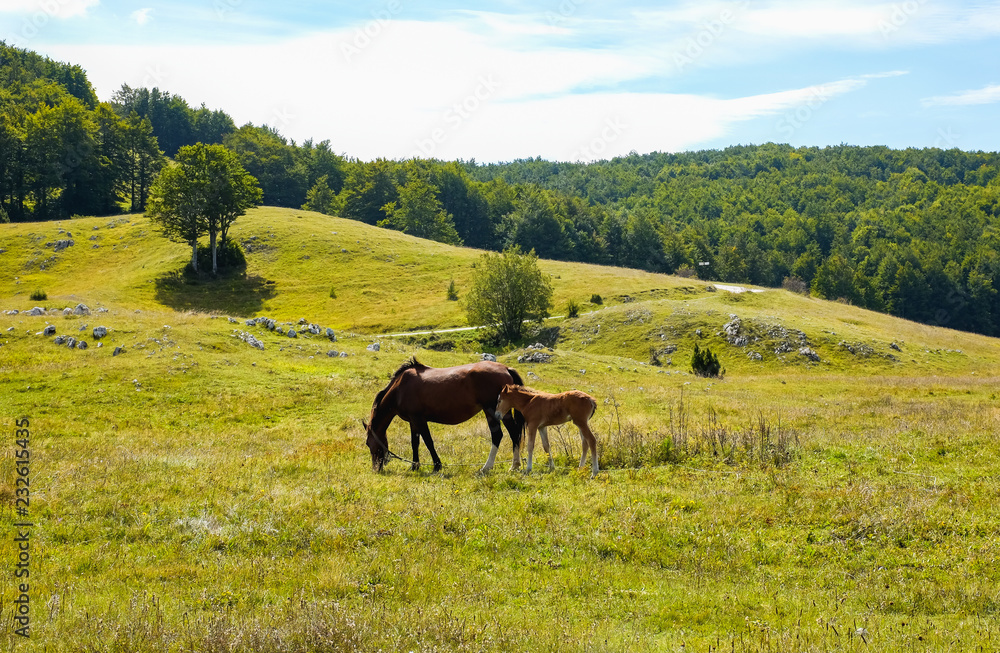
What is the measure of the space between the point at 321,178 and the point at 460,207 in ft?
122

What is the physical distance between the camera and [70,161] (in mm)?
102812

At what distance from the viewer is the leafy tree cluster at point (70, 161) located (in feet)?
327

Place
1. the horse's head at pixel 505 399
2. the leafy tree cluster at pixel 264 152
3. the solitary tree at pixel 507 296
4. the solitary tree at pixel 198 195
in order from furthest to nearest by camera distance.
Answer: the leafy tree cluster at pixel 264 152
the solitary tree at pixel 198 195
the solitary tree at pixel 507 296
the horse's head at pixel 505 399

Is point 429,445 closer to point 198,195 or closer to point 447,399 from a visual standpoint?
point 447,399

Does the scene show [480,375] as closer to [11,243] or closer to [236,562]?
[236,562]

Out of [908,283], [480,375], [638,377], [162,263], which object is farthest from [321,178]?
[480,375]

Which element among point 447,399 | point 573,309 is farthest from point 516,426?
point 573,309

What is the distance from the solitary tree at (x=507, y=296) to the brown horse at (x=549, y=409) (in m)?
51.9

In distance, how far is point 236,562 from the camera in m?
9.88

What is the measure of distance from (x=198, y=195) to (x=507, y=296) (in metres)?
42.9

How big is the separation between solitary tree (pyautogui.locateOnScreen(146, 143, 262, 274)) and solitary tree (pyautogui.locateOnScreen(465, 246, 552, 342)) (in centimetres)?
3682

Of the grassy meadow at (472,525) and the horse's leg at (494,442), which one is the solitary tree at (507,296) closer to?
the grassy meadow at (472,525)

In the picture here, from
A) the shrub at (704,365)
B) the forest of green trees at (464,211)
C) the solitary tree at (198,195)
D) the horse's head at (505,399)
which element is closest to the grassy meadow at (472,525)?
the horse's head at (505,399)

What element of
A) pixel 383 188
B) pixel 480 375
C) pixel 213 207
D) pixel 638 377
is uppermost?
pixel 383 188
